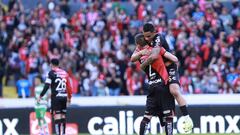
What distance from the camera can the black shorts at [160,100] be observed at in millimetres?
15930

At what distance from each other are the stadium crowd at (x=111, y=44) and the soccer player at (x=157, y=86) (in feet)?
34.8

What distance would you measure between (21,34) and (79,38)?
209 cm

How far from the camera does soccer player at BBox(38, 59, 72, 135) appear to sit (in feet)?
65.8

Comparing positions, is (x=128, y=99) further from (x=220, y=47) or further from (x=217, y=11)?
(x=217, y=11)

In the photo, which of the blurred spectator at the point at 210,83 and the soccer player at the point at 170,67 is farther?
the blurred spectator at the point at 210,83

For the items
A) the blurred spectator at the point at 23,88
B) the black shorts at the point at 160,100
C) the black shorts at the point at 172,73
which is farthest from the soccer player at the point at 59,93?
the blurred spectator at the point at 23,88

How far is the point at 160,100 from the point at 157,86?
283 millimetres

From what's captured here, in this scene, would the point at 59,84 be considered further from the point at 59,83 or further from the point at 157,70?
the point at 157,70

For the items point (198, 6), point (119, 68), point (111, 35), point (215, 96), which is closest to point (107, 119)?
point (215, 96)

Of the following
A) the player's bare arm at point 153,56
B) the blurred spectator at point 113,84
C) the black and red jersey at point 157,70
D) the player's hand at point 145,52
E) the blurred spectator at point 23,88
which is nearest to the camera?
the player's bare arm at point 153,56

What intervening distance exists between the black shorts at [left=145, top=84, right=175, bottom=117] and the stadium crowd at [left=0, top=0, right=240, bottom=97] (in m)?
10.6

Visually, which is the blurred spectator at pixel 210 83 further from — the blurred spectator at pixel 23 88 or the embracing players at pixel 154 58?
the embracing players at pixel 154 58

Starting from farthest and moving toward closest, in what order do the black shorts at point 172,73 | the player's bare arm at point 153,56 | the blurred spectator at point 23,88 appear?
1. the blurred spectator at point 23,88
2. the black shorts at point 172,73
3. the player's bare arm at point 153,56

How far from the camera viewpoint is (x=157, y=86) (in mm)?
15938
